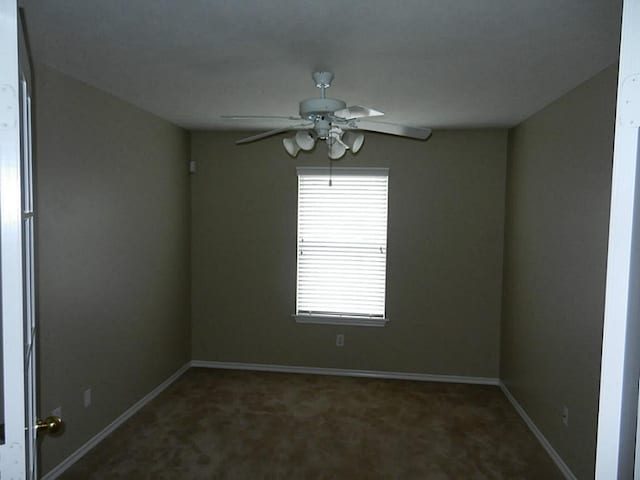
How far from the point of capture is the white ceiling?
2.03m

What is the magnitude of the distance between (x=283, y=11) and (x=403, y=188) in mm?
3115

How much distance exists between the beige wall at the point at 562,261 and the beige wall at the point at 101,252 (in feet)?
10.5

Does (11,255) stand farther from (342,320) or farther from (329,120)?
(342,320)

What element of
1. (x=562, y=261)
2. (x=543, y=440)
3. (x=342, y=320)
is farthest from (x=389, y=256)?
(x=543, y=440)

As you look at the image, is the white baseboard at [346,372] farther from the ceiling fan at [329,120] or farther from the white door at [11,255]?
the white door at [11,255]

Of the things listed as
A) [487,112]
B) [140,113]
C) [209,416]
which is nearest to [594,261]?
[487,112]

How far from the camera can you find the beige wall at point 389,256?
491 centimetres

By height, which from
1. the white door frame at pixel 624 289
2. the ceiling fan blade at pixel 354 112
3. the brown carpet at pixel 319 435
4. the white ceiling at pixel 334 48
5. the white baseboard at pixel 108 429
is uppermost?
the white ceiling at pixel 334 48

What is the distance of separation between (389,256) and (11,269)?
4136 millimetres

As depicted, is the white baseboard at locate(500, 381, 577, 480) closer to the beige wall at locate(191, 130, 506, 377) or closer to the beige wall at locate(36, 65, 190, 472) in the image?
the beige wall at locate(191, 130, 506, 377)

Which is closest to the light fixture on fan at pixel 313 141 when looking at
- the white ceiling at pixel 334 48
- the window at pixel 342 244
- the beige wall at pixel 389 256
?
the white ceiling at pixel 334 48

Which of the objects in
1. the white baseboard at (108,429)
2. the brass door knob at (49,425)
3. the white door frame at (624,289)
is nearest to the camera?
the white door frame at (624,289)

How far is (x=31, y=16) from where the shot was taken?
7.06 feet

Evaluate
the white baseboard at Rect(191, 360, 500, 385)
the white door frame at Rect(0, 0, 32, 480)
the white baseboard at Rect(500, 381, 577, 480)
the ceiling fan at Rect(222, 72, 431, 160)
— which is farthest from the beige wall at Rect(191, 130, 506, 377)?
the white door frame at Rect(0, 0, 32, 480)
